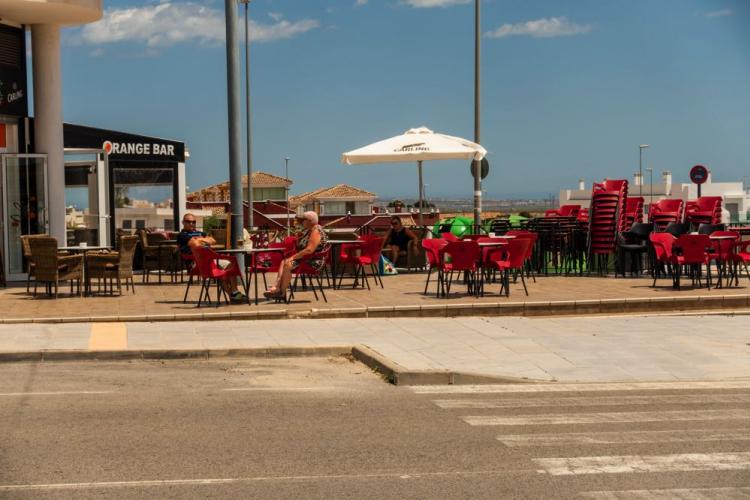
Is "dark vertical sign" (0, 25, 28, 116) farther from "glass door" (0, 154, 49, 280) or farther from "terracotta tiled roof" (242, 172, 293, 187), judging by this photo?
"terracotta tiled roof" (242, 172, 293, 187)

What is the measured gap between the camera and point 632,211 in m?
23.9

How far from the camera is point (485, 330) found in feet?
45.5

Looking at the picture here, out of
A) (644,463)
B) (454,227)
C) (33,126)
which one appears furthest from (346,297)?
(644,463)

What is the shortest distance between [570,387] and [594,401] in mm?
785

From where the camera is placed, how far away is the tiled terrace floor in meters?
15.9

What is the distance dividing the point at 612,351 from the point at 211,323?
218 inches

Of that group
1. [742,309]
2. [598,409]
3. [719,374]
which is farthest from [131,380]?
[742,309]

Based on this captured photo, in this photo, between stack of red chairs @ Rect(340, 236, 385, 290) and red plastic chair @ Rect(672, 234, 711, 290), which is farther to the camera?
stack of red chairs @ Rect(340, 236, 385, 290)

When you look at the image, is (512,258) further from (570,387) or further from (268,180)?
(268,180)

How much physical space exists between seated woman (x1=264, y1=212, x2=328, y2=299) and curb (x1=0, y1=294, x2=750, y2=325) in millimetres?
1101

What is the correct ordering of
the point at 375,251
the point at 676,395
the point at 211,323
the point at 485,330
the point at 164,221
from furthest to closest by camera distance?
the point at 164,221 → the point at 375,251 → the point at 211,323 → the point at 485,330 → the point at 676,395

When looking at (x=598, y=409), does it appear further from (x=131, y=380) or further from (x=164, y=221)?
(x=164, y=221)

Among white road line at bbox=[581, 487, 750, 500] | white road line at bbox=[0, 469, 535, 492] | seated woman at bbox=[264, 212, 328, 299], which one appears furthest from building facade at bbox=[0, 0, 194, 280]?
white road line at bbox=[581, 487, 750, 500]

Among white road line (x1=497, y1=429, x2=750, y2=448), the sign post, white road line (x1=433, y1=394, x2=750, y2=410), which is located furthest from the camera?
the sign post
